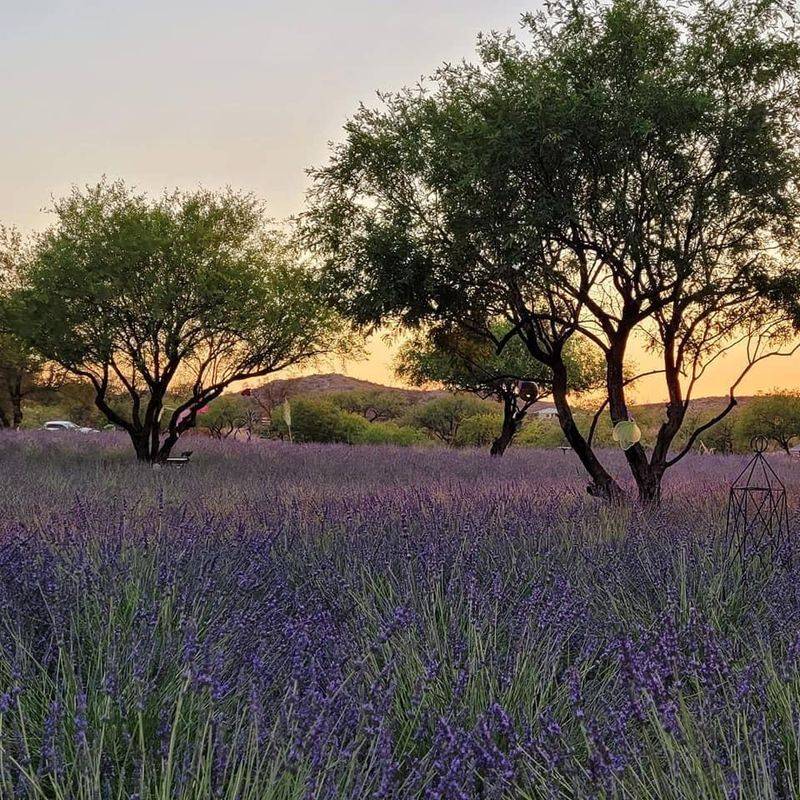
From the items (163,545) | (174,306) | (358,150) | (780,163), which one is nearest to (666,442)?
(780,163)

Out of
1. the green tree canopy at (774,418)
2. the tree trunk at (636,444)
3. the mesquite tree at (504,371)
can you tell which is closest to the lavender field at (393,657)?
the tree trunk at (636,444)

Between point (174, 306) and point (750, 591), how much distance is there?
11.8m

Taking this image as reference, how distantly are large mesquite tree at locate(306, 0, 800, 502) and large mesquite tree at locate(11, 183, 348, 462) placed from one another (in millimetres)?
5102

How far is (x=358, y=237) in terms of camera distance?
9.83 metres

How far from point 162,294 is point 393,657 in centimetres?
1139

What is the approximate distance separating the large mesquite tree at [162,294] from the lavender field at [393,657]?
6.97 meters

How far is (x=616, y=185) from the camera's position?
8203 mm

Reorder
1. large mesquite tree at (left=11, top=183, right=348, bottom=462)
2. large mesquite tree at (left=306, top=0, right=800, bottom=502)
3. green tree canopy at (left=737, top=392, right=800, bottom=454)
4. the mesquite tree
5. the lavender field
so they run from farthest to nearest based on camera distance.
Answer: green tree canopy at (left=737, top=392, right=800, bottom=454) → the mesquite tree → large mesquite tree at (left=11, top=183, right=348, bottom=462) → large mesquite tree at (left=306, top=0, right=800, bottom=502) → the lavender field

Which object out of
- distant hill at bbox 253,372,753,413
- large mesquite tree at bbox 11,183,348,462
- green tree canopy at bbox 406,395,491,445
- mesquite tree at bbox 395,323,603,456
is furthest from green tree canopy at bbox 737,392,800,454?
large mesquite tree at bbox 11,183,348,462

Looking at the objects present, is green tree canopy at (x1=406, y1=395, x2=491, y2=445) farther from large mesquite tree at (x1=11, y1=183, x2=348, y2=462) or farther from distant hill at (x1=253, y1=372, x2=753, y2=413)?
large mesquite tree at (x1=11, y1=183, x2=348, y2=462)

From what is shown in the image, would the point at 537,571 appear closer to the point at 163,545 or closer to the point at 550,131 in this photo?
the point at 163,545

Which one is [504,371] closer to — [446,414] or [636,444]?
[636,444]

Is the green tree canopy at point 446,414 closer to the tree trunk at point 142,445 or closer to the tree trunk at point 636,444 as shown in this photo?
the tree trunk at point 142,445

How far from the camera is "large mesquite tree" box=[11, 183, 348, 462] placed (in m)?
13.8
